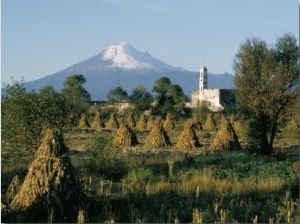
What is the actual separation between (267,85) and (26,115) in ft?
40.9

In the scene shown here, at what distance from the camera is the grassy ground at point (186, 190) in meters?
9.64

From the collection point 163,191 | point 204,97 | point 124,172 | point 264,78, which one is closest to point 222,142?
point 264,78

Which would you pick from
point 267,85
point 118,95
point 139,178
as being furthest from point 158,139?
point 118,95

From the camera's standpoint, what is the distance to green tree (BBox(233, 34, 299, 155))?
24484mm

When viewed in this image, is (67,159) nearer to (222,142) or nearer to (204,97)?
(222,142)

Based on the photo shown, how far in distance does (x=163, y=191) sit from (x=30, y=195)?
3189 mm

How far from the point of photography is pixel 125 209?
10.1m

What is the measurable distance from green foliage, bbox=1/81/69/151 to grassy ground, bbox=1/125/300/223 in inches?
26.5

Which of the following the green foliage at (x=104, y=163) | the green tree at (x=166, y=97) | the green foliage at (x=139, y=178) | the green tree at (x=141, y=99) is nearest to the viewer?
the green foliage at (x=139, y=178)

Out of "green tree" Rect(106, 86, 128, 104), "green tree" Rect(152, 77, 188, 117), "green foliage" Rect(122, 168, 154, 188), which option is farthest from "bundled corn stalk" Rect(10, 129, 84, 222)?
"green tree" Rect(106, 86, 128, 104)

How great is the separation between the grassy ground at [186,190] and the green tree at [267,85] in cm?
569

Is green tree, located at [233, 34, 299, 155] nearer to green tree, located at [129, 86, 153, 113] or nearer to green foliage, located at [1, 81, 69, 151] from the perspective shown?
green foliage, located at [1, 81, 69, 151]

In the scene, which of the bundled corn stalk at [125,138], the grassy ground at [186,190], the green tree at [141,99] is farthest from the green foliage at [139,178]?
the green tree at [141,99]

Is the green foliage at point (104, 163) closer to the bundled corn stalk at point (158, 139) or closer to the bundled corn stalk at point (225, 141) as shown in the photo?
the bundled corn stalk at point (225, 141)
